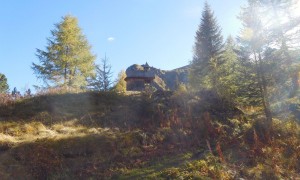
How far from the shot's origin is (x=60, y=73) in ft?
96.0

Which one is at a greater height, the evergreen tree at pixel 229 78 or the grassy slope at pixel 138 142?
the evergreen tree at pixel 229 78

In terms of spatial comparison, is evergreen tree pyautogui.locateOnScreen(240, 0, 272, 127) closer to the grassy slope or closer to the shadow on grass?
the grassy slope

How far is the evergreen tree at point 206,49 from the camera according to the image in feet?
92.8

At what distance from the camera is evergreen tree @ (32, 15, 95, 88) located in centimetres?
2897

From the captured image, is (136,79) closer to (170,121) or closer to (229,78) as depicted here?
(229,78)

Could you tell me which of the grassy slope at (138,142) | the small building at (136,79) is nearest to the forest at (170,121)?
the grassy slope at (138,142)

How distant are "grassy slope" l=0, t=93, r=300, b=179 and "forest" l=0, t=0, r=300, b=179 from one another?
44 mm

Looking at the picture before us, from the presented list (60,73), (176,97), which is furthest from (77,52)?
(176,97)

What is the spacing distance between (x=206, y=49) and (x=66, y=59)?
542 inches

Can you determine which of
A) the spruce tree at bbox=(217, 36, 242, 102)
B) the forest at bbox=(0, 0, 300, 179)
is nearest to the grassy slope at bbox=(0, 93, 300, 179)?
the forest at bbox=(0, 0, 300, 179)

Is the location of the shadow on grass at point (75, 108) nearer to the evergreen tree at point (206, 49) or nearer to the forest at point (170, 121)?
the forest at point (170, 121)

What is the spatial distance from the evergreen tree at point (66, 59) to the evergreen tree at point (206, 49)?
10.9 metres

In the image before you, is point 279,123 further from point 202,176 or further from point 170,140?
point 202,176

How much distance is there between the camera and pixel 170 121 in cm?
1700
